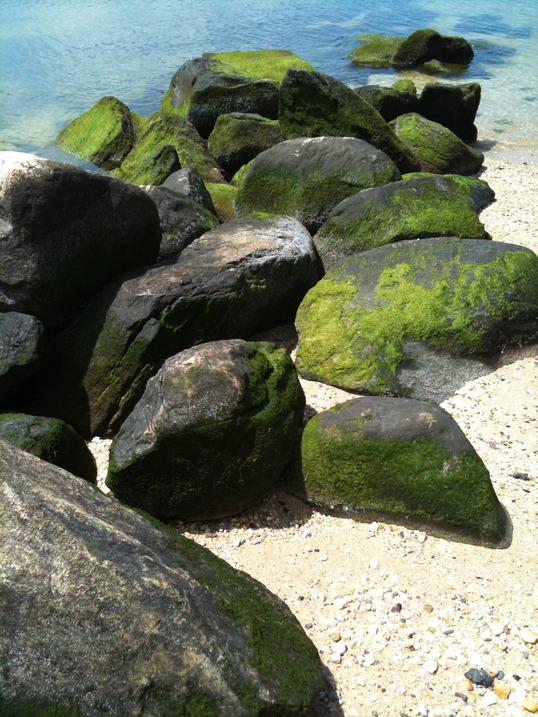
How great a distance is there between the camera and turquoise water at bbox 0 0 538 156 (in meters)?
19.2

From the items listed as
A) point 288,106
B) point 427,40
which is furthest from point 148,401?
point 427,40

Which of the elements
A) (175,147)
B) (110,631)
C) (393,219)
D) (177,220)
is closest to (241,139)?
(175,147)

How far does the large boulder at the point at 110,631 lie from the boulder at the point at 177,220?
14.8 ft

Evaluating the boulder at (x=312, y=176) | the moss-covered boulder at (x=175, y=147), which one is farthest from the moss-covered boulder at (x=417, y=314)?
the moss-covered boulder at (x=175, y=147)

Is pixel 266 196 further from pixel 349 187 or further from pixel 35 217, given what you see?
pixel 35 217

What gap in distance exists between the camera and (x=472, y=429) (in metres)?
6.20

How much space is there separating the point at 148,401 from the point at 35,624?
8.05ft

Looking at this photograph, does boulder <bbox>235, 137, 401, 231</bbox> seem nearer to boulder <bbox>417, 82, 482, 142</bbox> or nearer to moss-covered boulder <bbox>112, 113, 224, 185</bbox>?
moss-covered boulder <bbox>112, 113, 224, 185</bbox>

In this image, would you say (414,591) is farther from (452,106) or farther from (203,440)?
(452,106)

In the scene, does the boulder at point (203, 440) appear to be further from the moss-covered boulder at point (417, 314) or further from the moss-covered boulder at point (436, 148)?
the moss-covered boulder at point (436, 148)

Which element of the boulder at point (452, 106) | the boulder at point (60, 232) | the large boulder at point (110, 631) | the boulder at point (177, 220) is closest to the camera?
the large boulder at point (110, 631)

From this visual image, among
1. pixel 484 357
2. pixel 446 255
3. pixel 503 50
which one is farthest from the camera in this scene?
pixel 503 50

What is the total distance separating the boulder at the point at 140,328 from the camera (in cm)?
642

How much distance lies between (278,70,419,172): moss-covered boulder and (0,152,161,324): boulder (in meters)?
4.77
